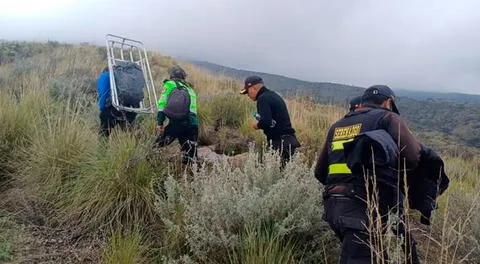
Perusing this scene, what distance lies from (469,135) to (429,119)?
418 inches

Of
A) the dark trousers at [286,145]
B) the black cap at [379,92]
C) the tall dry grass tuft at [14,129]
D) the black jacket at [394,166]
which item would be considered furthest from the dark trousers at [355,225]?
the tall dry grass tuft at [14,129]

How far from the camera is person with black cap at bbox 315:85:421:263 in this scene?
3469mm

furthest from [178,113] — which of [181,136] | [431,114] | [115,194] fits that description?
[431,114]

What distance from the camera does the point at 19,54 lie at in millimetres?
20375

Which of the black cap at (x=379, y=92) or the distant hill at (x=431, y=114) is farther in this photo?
the distant hill at (x=431, y=114)

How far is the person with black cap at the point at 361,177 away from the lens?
137 inches

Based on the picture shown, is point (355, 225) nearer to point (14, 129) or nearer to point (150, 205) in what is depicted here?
point (150, 205)

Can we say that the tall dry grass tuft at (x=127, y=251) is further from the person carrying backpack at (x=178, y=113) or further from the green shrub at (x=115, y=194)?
the person carrying backpack at (x=178, y=113)

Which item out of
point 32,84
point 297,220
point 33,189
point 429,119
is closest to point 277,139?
point 297,220

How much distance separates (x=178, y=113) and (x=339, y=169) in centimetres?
343

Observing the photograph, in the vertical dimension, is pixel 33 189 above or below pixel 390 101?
below

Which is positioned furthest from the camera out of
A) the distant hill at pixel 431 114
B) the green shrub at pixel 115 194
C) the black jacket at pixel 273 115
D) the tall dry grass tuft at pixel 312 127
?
the distant hill at pixel 431 114

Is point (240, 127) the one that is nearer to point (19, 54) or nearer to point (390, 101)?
point (390, 101)

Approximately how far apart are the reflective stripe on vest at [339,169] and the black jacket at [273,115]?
2729 mm
